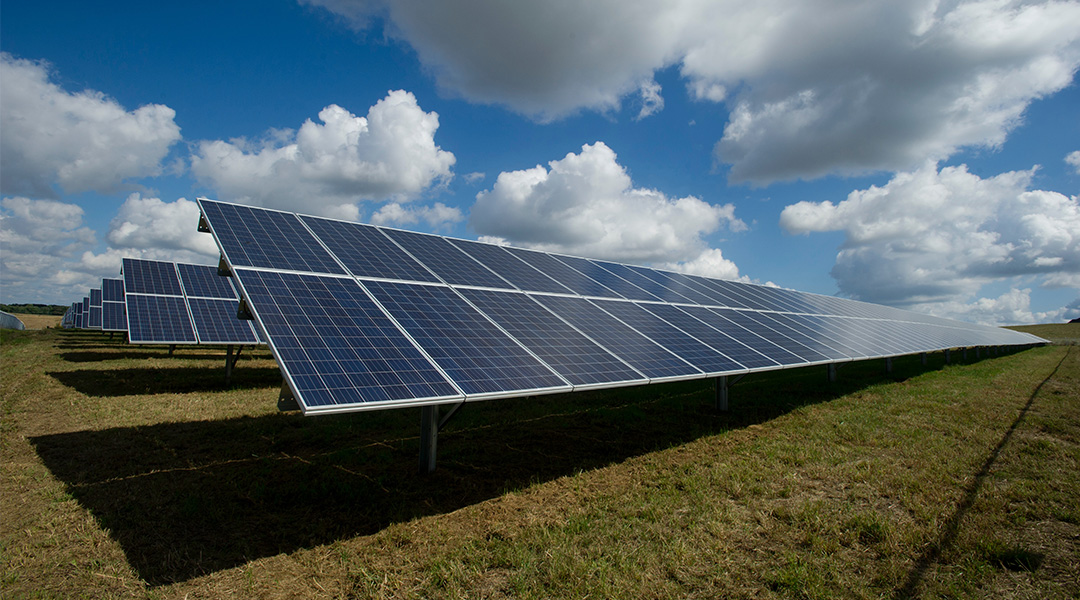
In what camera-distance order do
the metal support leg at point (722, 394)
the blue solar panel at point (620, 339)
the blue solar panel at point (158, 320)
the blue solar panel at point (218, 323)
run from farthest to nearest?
the blue solar panel at point (158, 320)
the blue solar panel at point (218, 323)
the metal support leg at point (722, 394)
the blue solar panel at point (620, 339)

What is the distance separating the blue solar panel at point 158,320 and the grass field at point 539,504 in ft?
15.8

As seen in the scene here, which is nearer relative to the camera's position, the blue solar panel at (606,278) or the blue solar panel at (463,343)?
the blue solar panel at (463,343)

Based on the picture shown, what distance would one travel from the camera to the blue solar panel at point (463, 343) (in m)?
7.86

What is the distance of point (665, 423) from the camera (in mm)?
14281

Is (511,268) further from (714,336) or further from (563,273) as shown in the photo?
(714,336)

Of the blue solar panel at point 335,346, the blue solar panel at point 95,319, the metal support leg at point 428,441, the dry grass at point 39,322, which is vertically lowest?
the dry grass at point 39,322

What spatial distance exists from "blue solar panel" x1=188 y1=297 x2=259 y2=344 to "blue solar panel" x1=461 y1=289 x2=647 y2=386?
12.8m

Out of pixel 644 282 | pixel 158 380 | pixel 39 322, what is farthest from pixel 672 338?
pixel 39 322

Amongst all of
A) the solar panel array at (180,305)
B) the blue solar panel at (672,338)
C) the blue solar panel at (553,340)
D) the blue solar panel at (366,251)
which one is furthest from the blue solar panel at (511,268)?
the solar panel array at (180,305)

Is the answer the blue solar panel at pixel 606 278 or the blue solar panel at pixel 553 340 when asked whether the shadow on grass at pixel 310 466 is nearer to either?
the blue solar panel at pixel 553 340

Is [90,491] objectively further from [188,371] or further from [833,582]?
[188,371]

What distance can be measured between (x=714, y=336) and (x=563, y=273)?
5087 millimetres

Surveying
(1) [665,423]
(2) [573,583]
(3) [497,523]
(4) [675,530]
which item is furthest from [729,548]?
(1) [665,423]

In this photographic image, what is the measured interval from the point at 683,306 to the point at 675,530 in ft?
35.1
